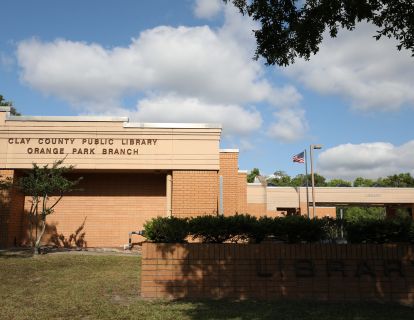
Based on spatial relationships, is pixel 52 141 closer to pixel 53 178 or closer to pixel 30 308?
pixel 53 178

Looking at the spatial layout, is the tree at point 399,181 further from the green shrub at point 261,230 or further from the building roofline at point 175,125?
the green shrub at point 261,230

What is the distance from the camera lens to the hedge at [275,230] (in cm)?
893

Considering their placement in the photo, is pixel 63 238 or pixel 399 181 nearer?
pixel 63 238

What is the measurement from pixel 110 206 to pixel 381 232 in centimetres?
1495

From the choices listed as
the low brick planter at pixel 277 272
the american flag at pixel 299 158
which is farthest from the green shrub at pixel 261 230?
the american flag at pixel 299 158

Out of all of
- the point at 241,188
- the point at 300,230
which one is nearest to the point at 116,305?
the point at 300,230

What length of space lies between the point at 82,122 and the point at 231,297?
45.7 ft

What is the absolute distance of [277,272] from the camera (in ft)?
28.3

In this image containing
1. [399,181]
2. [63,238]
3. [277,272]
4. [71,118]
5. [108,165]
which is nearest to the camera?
[277,272]

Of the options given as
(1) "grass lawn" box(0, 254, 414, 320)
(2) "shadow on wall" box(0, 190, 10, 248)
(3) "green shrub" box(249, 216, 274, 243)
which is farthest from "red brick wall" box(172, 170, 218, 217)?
(3) "green shrub" box(249, 216, 274, 243)

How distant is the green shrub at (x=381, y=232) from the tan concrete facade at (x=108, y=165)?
10.9m

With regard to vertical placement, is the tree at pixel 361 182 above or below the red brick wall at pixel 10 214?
above

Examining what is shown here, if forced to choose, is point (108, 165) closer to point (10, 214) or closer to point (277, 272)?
point (10, 214)

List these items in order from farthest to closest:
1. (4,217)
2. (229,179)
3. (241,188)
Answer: (241,188) → (229,179) → (4,217)
